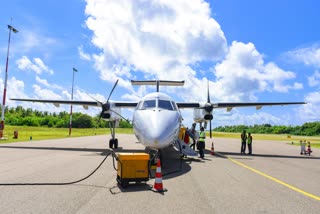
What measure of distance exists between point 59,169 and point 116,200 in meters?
5.22

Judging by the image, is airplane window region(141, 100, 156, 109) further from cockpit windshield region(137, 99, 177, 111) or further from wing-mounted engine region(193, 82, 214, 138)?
wing-mounted engine region(193, 82, 214, 138)

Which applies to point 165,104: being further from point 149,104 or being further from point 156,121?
point 156,121

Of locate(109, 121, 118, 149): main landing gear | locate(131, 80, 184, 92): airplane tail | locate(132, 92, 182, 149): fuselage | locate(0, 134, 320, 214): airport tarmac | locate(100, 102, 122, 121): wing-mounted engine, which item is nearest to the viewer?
locate(0, 134, 320, 214): airport tarmac

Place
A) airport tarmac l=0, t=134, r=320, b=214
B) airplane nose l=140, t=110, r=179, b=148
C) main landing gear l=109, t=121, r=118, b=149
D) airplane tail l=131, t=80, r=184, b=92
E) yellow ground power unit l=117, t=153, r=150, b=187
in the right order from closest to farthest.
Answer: airport tarmac l=0, t=134, r=320, b=214, yellow ground power unit l=117, t=153, r=150, b=187, airplane nose l=140, t=110, r=179, b=148, main landing gear l=109, t=121, r=118, b=149, airplane tail l=131, t=80, r=184, b=92

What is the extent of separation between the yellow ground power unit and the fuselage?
211 centimetres

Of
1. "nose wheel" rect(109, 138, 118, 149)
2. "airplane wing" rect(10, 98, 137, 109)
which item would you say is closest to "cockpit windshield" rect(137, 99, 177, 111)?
"airplane wing" rect(10, 98, 137, 109)

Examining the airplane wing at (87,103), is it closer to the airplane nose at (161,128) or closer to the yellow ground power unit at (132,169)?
the airplane nose at (161,128)

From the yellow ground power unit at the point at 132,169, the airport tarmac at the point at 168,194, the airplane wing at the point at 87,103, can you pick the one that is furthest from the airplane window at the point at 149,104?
the airplane wing at the point at 87,103

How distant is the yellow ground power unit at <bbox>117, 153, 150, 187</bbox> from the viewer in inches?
290

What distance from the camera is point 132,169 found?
24.3ft

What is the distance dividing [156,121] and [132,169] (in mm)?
3303


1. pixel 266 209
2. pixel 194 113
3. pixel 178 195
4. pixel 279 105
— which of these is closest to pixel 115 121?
pixel 194 113

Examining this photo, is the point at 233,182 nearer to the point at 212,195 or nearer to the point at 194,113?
the point at 212,195

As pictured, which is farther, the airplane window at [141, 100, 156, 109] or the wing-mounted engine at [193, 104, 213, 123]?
the wing-mounted engine at [193, 104, 213, 123]
